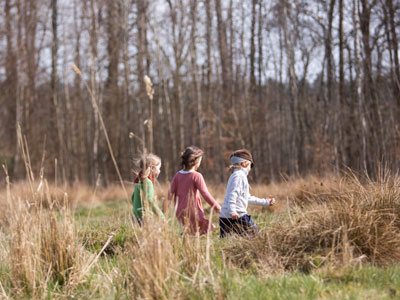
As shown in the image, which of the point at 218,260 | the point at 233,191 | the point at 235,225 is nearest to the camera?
the point at 218,260

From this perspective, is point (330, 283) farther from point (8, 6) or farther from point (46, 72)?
point (46, 72)

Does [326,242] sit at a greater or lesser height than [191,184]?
lesser

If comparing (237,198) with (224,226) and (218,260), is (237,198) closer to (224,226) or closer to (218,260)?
(224,226)

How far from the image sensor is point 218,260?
336 cm

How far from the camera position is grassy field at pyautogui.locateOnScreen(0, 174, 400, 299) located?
2.90 metres

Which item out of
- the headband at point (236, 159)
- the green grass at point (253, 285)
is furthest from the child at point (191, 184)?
the green grass at point (253, 285)

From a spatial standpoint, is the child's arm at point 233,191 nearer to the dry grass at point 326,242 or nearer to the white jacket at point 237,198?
the white jacket at point 237,198

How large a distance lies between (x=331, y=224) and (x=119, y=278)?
191cm

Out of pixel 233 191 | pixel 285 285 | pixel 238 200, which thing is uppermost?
pixel 233 191

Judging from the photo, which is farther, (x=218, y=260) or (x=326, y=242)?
(x=326, y=242)

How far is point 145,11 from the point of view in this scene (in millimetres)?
17719

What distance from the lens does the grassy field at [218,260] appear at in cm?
290

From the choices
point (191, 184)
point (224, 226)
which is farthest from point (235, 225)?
point (191, 184)

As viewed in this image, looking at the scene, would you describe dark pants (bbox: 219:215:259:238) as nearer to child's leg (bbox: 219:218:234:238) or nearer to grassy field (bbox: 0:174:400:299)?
child's leg (bbox: 219:218:234:238)
